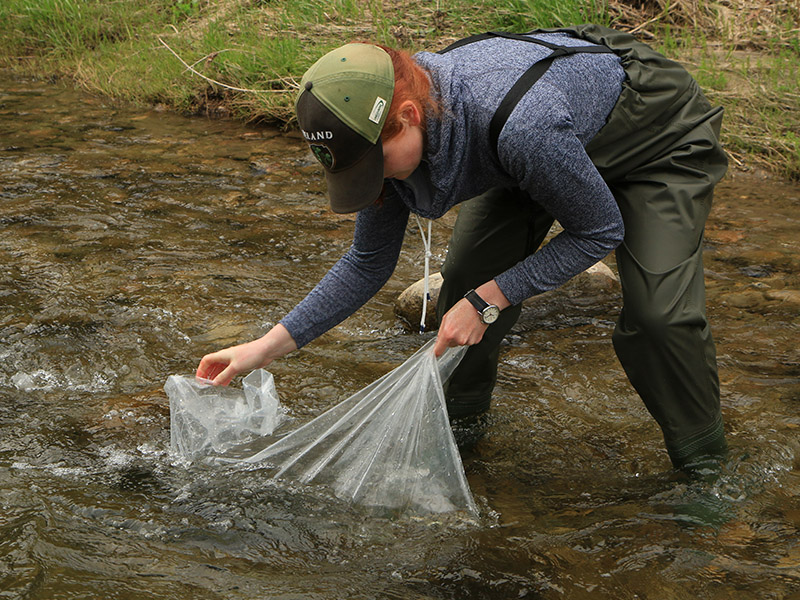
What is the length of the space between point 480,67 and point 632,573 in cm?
122

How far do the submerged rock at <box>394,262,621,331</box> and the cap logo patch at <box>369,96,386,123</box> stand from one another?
184 cm

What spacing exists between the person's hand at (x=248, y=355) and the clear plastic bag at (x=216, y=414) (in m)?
0.10

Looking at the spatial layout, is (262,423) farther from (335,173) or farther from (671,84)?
(671,84)

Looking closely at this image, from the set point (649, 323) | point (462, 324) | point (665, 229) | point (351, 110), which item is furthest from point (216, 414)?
point (665, 229)

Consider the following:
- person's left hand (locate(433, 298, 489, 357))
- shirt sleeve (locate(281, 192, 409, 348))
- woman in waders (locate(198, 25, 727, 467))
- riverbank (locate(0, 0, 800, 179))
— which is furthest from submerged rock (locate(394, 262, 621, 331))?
riverbank (locate(0, 0, 800, 179))

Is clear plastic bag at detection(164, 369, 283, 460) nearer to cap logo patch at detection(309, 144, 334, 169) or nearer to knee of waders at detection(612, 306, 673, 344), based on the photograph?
cap logo patch at detection(309, 144, 334, 169)

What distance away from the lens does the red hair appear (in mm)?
1782

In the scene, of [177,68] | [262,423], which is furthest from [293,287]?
[177,68]

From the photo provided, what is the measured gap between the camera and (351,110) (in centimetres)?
173

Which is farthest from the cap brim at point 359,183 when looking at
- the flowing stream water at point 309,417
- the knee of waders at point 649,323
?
the flowing stream water at point 309,417

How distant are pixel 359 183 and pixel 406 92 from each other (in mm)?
209

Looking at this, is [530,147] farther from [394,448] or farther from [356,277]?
[394,448]

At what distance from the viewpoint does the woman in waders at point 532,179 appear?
5.87ft

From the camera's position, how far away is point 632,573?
207 centimetres
